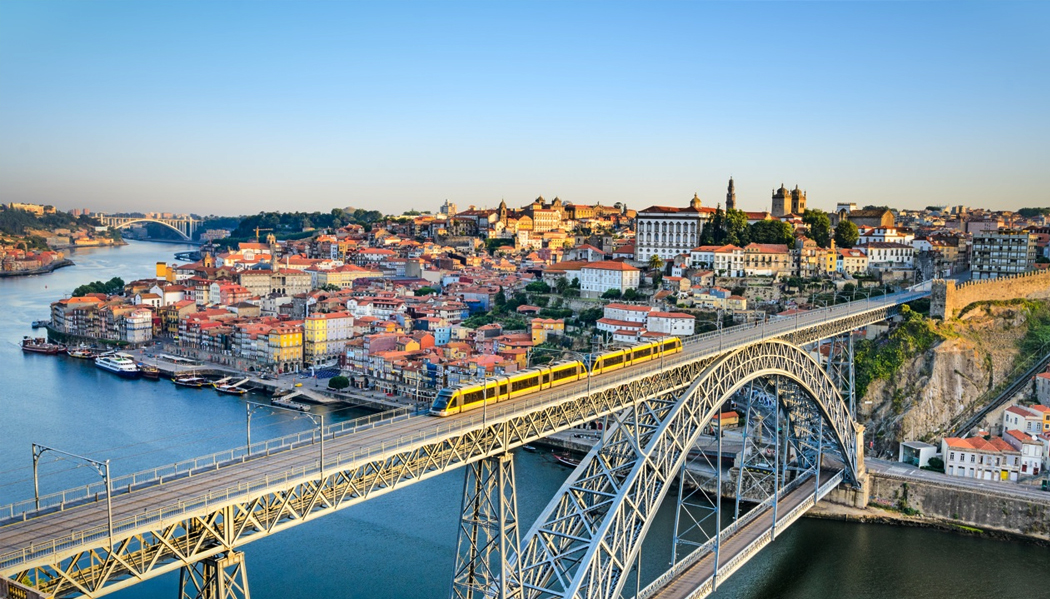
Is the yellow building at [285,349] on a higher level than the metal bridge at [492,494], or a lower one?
lower

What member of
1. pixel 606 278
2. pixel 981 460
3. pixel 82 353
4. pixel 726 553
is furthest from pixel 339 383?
pixel 981 460

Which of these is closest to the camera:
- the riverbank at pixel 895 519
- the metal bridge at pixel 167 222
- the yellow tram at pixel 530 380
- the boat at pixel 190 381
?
the yellow tram at pixel 530 380

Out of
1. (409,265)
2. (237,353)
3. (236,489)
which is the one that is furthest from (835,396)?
(409,265)

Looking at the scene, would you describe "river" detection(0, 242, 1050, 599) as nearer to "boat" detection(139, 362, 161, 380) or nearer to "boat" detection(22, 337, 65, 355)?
"boat" detection(139, 362, 161, 380)

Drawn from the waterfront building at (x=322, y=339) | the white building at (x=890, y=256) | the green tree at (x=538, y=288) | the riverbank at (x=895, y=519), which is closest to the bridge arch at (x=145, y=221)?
the waterfront building at (x=322, y=339)

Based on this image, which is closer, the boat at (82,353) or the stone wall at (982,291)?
the stone wall at (982,291)

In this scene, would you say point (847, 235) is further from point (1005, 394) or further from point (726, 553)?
point (726, 553)

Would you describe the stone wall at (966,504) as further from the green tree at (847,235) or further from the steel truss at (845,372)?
the green tree at (847,235)
